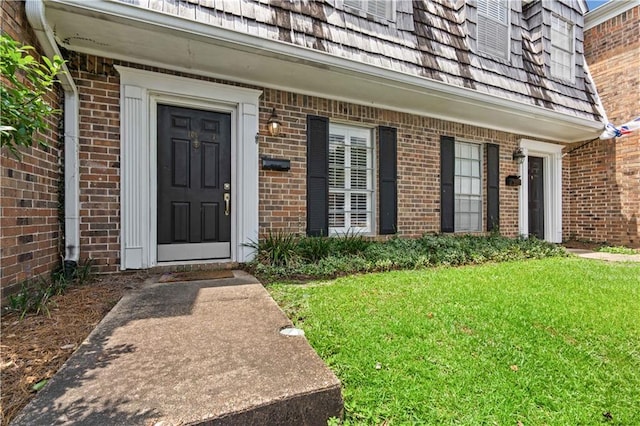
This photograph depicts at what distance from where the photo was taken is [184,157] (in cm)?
386

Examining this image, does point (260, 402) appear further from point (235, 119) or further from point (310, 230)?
point (235, 119)

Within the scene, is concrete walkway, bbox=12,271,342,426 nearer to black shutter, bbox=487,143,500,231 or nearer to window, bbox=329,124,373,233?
window, bbox=329,124,373,233

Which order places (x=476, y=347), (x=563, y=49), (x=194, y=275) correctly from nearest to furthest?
(x=476, y=347) → (x=194, y=275) → (x=563, y=49)

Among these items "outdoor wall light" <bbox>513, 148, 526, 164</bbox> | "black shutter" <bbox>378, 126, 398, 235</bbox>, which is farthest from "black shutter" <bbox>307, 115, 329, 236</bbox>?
"outdoor wall light" <bbox>513, 148, 526, 164</bbox>

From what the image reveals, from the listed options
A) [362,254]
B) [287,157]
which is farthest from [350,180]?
[362,254]

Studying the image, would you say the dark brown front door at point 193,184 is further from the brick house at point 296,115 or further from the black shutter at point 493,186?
the black shutter at point 493,186

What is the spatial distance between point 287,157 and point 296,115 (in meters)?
0.64

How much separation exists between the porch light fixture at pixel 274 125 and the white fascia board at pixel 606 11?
7.55 m

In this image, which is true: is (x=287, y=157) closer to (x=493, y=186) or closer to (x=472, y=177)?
(x=472, y=177)

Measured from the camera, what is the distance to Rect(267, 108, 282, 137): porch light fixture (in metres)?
4.19

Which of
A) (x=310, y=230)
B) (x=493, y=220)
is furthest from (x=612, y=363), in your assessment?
(x=493, y=220)

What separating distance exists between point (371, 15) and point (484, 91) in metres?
2.18

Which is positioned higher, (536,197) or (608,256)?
(536,197)

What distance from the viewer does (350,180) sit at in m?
5.02
